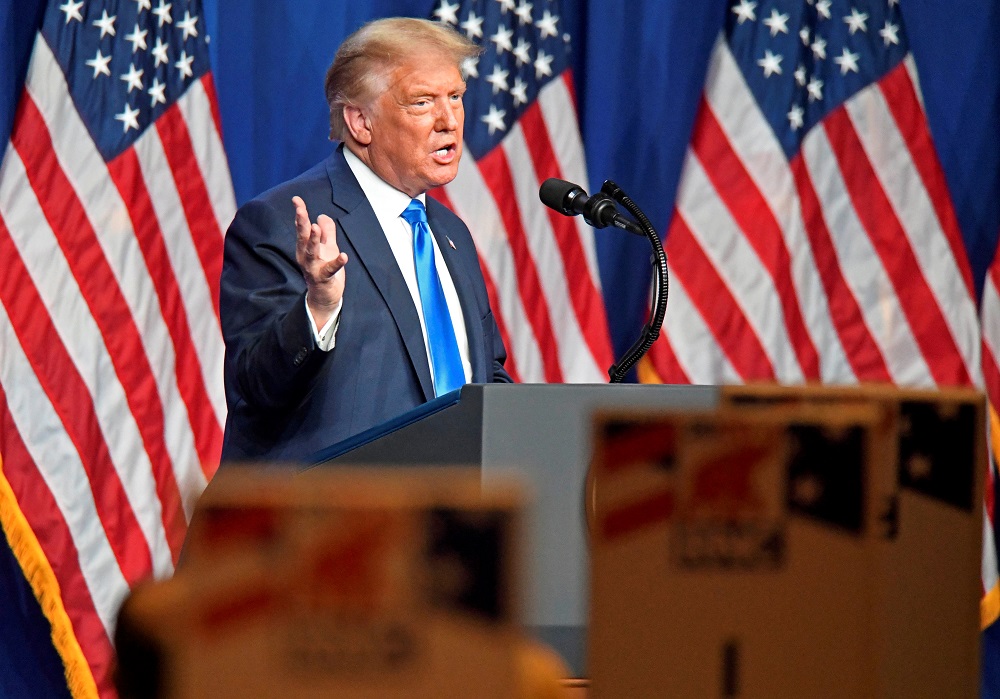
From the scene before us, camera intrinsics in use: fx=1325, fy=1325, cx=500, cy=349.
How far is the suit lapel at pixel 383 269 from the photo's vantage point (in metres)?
1.99

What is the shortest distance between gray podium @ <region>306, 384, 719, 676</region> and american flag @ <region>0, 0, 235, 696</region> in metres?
1.99

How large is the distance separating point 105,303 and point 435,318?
137 cm

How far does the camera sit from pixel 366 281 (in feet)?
6.57

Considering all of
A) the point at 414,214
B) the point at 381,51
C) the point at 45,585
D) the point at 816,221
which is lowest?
the point at 45,585

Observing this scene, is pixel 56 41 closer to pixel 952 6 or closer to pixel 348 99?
pixel 348 99

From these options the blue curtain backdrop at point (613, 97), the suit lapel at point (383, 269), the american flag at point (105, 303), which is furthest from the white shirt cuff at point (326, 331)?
the blue curtain backdrop at point (613, 97)

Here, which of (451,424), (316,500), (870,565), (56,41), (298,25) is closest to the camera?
(316,500)

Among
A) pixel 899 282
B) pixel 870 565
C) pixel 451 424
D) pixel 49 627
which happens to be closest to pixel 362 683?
pixel 870 565

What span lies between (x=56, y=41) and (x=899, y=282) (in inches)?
88.0

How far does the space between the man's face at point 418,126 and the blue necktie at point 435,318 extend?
79 mm

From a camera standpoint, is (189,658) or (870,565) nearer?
(189,658)

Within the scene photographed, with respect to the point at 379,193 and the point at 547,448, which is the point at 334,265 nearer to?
the point at 547,448

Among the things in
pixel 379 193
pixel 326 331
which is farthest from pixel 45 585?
pixel 326 331

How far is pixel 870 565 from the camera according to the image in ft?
2.21
